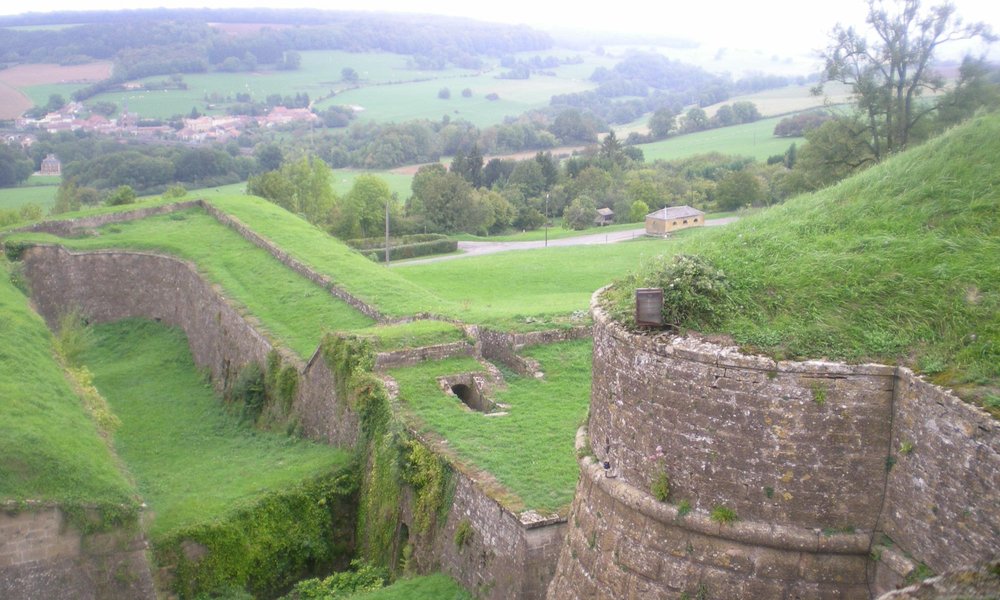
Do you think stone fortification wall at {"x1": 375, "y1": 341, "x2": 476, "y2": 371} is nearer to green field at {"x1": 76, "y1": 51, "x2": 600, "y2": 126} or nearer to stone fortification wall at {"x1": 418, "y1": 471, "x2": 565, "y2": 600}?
stone fortification wall at {"x1": 418, "y1": 471, "x2": 565, "y2": 600}

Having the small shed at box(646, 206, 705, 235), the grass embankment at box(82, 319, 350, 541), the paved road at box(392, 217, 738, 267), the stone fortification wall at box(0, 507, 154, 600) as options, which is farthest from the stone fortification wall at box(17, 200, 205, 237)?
the stone fortification wall at box(0, 507, 154, 600)

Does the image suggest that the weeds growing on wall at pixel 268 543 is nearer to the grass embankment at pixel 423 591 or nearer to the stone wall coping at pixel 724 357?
the grass embankment at pixel 423 591

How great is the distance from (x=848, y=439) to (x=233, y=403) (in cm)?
2008

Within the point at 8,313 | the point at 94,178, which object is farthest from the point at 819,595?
the point at 94,178

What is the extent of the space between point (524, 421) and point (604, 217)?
163 ft

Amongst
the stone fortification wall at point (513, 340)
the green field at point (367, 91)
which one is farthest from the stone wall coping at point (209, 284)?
the green field at point (367, 91)

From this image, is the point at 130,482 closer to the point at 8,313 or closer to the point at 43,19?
the point at 8,313

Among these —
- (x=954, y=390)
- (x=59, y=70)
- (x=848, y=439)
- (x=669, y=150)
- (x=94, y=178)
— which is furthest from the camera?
(x=59, y=70)

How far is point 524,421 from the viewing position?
649 inches

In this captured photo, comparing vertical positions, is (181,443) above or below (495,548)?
below

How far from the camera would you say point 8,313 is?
24.2 metres

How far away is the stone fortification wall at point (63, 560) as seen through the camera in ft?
45.0

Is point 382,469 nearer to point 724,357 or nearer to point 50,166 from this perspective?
point 724,357

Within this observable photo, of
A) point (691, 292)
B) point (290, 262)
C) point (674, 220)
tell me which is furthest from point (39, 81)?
point (691, 292)
